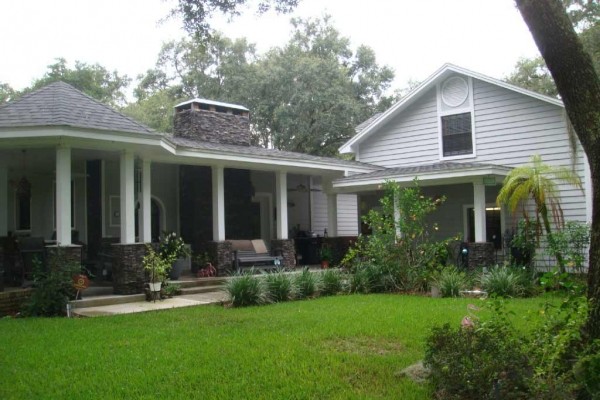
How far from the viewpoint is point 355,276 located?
38.1ft

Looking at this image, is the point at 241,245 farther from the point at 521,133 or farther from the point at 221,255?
the point at 521,133

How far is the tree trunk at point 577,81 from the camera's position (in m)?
4.02

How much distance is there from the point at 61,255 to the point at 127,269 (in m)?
1.31

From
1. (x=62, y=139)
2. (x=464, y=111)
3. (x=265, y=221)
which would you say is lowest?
(x=265, y=221)

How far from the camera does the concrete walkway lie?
900cm

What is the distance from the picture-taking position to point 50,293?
29.2 feet

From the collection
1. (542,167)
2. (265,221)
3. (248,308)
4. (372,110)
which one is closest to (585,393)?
(248,308)

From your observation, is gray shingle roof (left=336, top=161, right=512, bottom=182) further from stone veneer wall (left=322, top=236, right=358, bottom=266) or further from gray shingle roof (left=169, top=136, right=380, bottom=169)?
stone veneer wall (left=322, top=236, right=358, bottom=266)

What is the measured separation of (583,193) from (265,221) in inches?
357

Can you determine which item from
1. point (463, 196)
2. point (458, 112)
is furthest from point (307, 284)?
point (458, 112)

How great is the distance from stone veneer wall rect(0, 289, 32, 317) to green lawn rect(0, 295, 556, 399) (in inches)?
34.5

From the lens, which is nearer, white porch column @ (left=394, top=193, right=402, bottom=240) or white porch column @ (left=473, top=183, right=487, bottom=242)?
white porch column @ (left=394, top=193, right=402, bottom=240)

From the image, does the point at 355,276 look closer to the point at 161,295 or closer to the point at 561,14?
the point at 161,295

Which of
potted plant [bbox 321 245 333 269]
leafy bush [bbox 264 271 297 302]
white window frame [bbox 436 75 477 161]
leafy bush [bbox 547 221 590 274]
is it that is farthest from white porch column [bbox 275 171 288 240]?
leafy bush [bbox 547 221 590 274]
